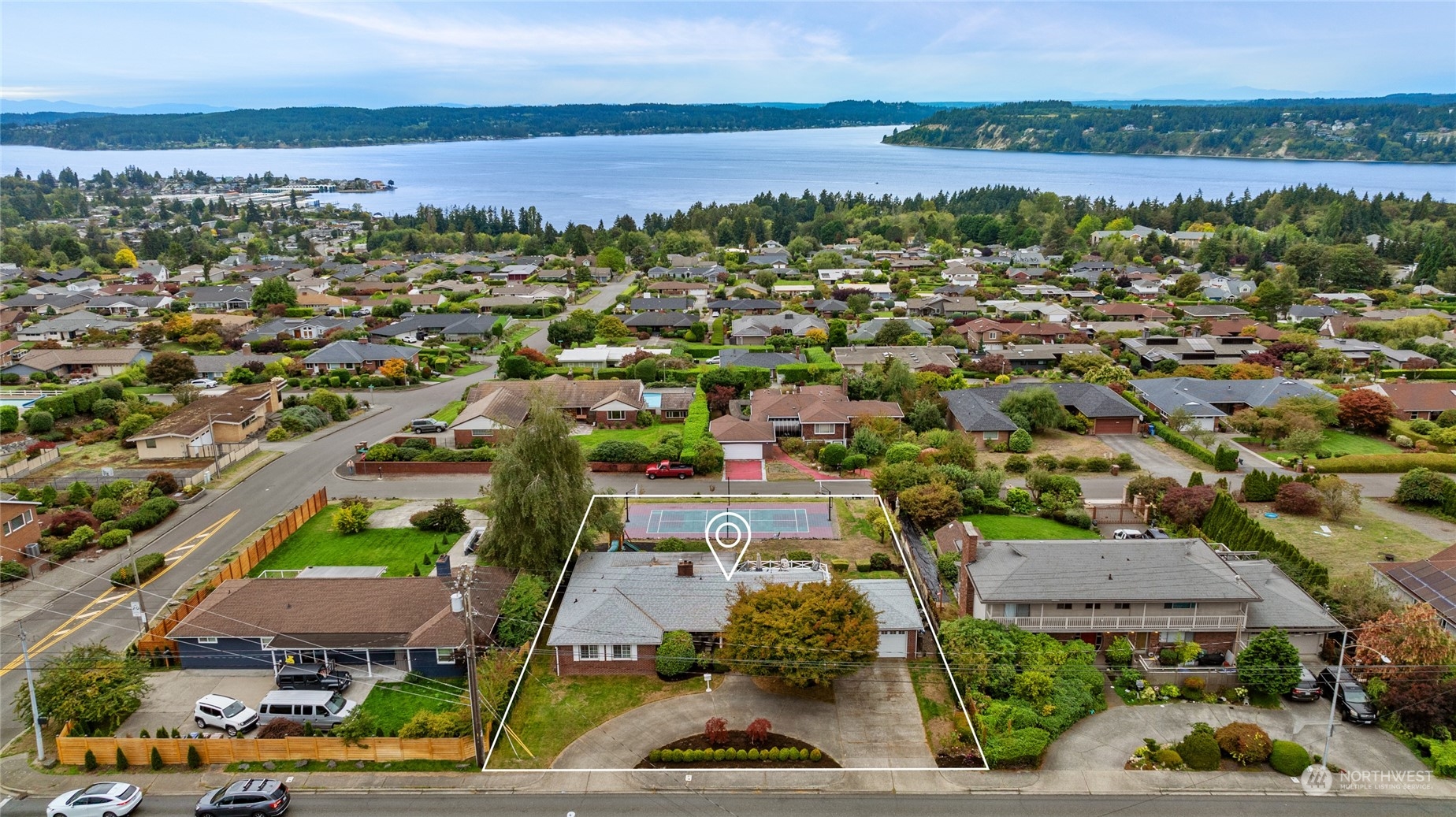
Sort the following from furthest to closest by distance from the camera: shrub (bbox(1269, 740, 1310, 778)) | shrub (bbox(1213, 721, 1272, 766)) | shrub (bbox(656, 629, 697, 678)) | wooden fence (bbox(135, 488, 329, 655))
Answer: wooden fence (bbox(135, 488, 329, 655)) → shrub (bbox(656, 629, 697, 678)) → shrub (bbox(1213, 721, 1272, 766)) → shrub (bbox(1269, 740, 1310, 778))

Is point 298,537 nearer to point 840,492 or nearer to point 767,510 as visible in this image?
point 767,510

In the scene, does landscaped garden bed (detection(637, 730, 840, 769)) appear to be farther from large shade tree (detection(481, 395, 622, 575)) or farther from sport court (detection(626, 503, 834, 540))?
sport court (detection(626, 503, 834, 540))

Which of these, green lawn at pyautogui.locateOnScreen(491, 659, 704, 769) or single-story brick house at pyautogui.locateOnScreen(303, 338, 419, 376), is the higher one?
single-story brick house at pyautogui.locateOnScreen(303, 338, 419, 376)

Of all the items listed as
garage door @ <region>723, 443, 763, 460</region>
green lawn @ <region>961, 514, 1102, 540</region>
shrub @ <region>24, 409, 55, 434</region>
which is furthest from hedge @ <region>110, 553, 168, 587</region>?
green lawn @ <region>961, 514, 1102, 540</region>

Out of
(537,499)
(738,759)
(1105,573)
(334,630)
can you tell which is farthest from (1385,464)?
(334,630)

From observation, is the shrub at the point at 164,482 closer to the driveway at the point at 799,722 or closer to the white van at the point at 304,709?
the white van at the point at 304,709

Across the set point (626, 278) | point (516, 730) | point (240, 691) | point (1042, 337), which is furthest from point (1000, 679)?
point (626, 278)

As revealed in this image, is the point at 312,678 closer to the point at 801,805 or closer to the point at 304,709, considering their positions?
the point at 304,709
